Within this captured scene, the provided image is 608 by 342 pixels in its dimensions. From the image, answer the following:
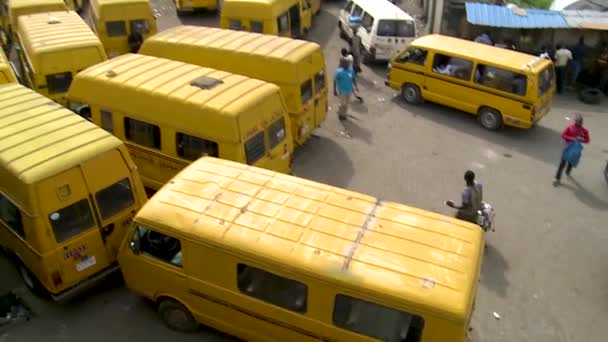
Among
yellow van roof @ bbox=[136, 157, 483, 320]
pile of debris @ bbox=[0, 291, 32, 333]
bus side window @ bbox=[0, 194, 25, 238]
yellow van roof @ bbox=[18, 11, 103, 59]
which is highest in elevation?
yellow van roof @ bbox=[18, 11, 103, 59]

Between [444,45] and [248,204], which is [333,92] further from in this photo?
[248,204]

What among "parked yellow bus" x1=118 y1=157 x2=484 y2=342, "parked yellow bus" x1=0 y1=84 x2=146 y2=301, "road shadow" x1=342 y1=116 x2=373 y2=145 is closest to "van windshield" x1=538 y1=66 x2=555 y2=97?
"road shadow" x1=342 y1=116 x2=373 y2=145

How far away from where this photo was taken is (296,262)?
6.14m

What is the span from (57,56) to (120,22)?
439 cm

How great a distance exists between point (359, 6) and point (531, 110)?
7677 millimetres

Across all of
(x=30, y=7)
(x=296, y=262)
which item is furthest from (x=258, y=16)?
(x=296, y=262)

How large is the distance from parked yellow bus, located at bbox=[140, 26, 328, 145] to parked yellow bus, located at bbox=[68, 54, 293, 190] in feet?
4.68

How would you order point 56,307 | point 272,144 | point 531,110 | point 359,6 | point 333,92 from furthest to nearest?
point 359,6 → point 333,92 → point 531,110 → point 272,144 → point 56,307

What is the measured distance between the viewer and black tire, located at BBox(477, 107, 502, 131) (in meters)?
13.5

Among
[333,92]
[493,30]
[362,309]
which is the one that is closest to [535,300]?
[362,309]

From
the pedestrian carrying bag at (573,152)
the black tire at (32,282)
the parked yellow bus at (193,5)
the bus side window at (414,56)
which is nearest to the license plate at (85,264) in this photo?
the black tire at (32,282)

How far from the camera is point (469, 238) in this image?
6480mm

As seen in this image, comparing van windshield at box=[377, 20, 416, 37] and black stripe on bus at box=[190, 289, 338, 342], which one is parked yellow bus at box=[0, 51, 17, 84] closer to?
black stripe on bus at box=[190, 289, 338, 342]

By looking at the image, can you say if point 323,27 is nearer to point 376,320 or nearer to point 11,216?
point 11,216
